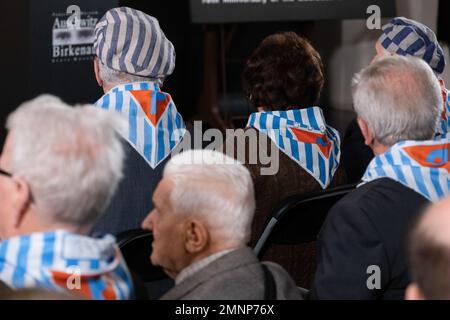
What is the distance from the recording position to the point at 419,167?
7.20 ft

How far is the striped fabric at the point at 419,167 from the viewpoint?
7.11ft

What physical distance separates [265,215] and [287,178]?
0.47 ft

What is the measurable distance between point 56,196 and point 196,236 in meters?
0.37

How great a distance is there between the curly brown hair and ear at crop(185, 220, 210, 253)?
1.18m

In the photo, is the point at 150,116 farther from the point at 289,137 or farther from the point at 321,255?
the point at 321,255

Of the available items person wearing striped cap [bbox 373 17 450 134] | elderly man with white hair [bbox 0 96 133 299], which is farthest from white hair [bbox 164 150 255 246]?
person wearing striped cap [bbox 373 17 450 134]

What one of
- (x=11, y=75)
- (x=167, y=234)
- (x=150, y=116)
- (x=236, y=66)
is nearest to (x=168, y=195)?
(x=167, y=234)

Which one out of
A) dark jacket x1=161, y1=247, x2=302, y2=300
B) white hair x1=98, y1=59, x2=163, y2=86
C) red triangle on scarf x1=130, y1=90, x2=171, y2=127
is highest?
white hair x1=98, y1=59, x2=163, y2=86

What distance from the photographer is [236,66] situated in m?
8.82

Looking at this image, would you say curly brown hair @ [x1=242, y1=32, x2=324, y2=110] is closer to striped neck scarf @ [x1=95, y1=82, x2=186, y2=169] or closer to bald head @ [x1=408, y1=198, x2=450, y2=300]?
striped neck scarf @ [x1=95, y1=82, x2=186, y2=169]

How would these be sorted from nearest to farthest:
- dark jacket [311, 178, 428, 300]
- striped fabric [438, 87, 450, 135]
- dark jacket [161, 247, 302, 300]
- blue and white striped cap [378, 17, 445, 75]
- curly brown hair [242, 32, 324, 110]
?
dark jacket [161, 247, 302, 300]
dark jacket [311, 178, 428, 300]
curly brown hair [242, 32, 324, 110]
striped fabric [438, 87, 450, 135]
blue and white striped cap [378, 17, 445, 75]

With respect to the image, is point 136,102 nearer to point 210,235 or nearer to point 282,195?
point 282,195

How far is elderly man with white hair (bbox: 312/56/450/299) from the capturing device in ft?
6.67

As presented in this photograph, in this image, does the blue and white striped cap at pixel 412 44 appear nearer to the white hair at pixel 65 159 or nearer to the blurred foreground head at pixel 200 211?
the blurred foreground head at pixel 200 211
